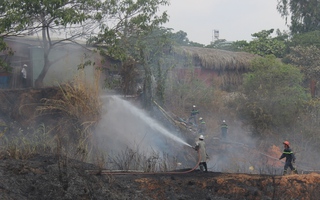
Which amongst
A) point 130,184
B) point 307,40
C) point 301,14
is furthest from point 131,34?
point 301,14

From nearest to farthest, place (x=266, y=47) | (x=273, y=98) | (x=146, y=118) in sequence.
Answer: (x=146, y=118), (x=273, y=98), (x=266, y=47)

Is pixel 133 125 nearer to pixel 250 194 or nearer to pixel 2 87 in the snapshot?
pixel 2 87

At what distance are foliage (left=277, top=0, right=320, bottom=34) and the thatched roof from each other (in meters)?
10.0

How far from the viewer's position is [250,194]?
11.7 m

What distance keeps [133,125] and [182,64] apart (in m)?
7.11

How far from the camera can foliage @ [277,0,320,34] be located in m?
36.1

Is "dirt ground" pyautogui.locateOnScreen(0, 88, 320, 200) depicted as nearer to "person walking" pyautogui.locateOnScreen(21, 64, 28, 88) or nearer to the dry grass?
the dry grass

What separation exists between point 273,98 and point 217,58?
22.9 ft

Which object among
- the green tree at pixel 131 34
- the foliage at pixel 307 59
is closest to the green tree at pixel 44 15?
the green tree at pixel 131 34

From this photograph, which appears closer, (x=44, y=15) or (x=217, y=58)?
(x=44, y=15)

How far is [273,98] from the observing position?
20484 mm

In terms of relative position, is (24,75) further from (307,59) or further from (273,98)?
(307,59)

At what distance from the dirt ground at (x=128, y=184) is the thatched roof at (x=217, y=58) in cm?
1310

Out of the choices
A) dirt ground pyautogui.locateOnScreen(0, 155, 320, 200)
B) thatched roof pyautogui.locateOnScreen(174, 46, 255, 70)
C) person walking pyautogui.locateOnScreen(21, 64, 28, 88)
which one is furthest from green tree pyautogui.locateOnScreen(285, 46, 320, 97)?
person walking pyautogui.locateOnScreen(21, 64, 28, 88)
